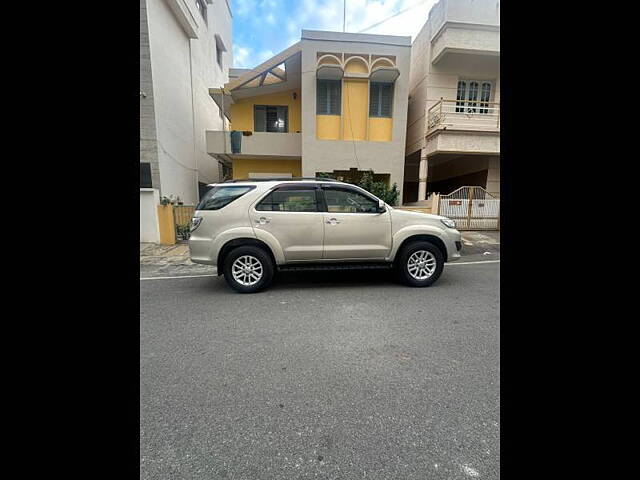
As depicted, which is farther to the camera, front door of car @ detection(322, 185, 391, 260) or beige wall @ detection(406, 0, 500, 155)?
beige wall @ detection(406, 0, 500, 155)

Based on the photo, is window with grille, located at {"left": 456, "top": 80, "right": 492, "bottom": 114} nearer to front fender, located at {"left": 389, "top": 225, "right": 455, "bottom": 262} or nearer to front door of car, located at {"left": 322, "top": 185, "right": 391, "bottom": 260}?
front fender, located at {"left": 389, "top": 225, "right": 455, "bottom": 262}

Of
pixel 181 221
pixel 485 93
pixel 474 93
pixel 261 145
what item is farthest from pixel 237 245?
pixel 485 93

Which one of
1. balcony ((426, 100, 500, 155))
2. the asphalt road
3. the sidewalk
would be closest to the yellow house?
balcony ((426, 100, 500, 155))

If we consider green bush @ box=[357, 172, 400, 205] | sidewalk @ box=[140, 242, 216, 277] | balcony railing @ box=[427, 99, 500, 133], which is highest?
balcony railing @ box=[427, 99, 500, 133]

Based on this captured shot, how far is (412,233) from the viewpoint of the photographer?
477 cm

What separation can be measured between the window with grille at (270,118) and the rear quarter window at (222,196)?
983 cm

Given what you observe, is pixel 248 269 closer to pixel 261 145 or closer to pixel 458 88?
pixel 261 145

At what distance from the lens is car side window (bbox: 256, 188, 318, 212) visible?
4.64 metres

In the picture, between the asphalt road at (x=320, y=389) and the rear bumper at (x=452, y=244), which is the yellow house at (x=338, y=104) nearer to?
the rear bumper at (x=452, y=244)

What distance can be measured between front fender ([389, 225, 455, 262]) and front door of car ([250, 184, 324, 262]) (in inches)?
49.5

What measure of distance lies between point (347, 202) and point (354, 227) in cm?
46
